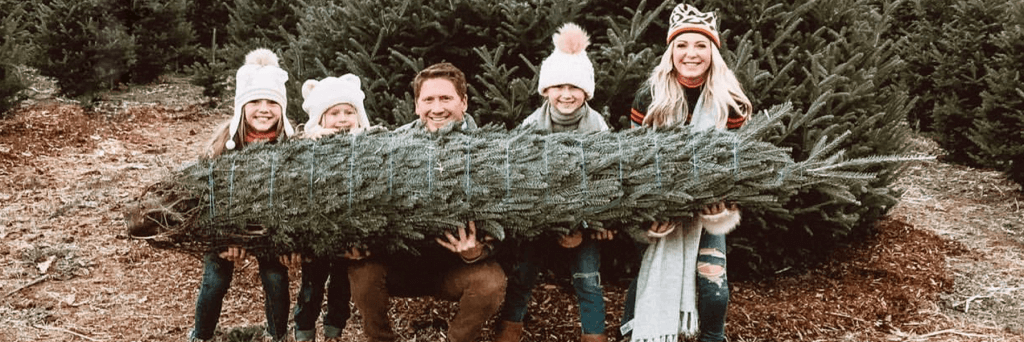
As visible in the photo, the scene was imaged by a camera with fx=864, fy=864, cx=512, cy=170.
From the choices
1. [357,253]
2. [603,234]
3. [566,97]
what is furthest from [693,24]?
[357,253]

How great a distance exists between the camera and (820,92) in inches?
168

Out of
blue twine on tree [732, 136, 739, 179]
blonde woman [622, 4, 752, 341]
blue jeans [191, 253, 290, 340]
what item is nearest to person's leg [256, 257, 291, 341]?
blue jeans [191, 253, 290, 340]

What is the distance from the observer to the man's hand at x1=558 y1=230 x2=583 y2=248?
349cm

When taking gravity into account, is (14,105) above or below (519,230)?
above

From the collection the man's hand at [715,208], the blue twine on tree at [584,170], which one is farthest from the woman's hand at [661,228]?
the blue twine on tree at [584,170]

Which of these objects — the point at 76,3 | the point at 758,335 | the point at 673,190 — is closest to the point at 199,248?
the point at 673,190

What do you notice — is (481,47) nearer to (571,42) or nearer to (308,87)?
(571,42)

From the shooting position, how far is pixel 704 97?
12.6 ft

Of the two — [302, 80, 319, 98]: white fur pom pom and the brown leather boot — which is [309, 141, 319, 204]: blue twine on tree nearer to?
[302, 80, 319, 98]: white fur pom pom

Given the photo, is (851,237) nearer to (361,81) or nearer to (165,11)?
(361,81)

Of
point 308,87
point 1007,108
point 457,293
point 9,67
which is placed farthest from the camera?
point 9,67

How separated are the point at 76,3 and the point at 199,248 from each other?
6.87 meters

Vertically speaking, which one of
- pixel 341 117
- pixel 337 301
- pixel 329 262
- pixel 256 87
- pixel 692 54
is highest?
pixel 692 54

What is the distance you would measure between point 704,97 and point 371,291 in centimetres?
168
